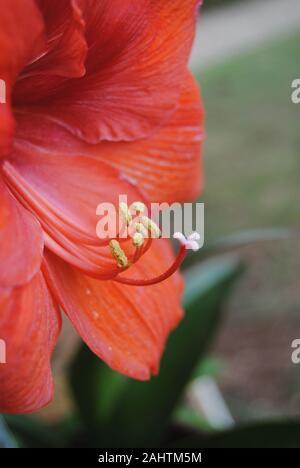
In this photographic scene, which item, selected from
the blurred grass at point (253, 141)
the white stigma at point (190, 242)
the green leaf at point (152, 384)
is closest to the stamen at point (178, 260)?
the white stigma at point (190, 242)

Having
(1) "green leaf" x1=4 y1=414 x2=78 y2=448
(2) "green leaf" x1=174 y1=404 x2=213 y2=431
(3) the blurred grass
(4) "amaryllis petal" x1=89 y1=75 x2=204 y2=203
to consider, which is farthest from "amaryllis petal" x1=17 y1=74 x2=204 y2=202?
(3) the blurred grass

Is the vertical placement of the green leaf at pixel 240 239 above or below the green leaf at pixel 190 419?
above

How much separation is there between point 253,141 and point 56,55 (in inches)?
97.4

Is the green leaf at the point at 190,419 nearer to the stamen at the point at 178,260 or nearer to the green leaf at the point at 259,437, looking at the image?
the green leaf at the point at 259,437

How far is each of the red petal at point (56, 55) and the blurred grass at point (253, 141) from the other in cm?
174

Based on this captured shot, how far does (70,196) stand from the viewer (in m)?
0.73

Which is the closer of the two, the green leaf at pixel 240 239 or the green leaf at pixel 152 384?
the green leaf at pixel 240 239

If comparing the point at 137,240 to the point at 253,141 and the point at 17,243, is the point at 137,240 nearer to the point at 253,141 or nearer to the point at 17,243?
the point at 17,243

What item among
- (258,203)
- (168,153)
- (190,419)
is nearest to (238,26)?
(258,203)

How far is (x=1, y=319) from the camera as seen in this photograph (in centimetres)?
58

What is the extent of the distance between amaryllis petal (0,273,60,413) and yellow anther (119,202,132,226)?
3.9 inches

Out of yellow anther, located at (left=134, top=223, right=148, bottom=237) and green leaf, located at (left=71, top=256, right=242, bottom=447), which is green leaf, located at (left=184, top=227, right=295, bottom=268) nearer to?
green leaf, located at (left=71, top=256, right=242, bottom=447)

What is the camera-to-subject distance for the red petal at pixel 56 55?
1.85 feet
